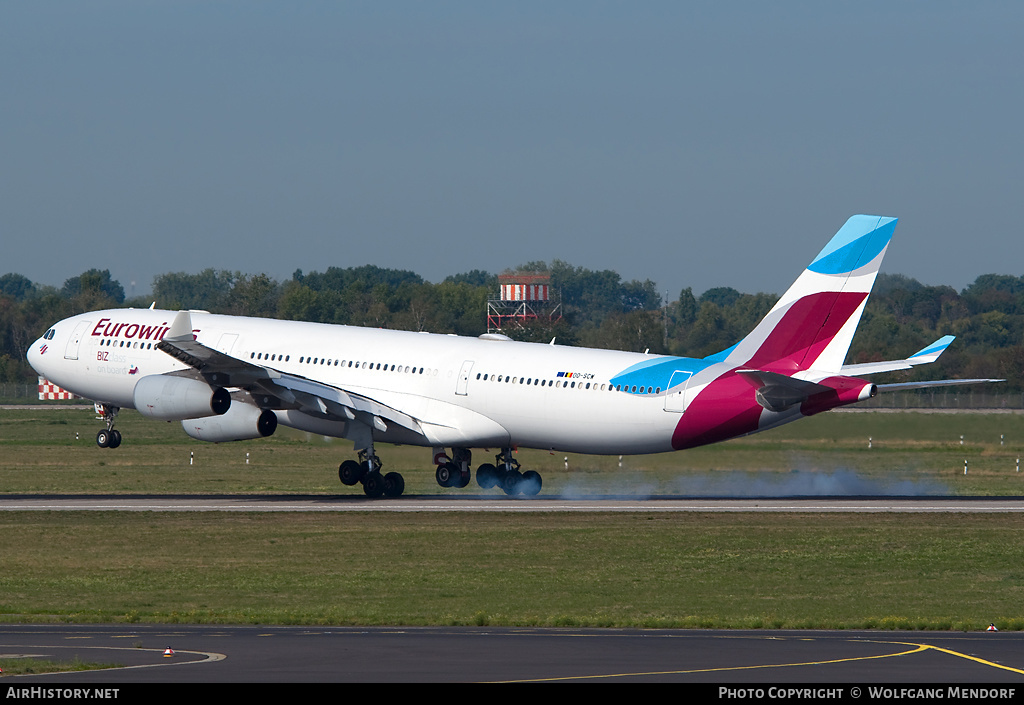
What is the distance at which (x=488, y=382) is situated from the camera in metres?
51.4

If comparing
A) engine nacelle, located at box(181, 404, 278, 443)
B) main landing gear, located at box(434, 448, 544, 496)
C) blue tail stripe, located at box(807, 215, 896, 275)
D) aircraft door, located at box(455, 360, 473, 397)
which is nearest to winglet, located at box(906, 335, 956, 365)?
blue tail stripe, located at box(807, 215, 896, 275)

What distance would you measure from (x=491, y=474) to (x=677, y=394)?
8960 mm

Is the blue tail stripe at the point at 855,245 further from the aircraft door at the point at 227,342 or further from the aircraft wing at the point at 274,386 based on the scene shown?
the aircraft door at the point at 227,342

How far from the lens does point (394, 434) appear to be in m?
52.4

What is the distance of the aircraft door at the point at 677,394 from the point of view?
1900 inches

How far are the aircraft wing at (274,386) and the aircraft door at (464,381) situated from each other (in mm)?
1886

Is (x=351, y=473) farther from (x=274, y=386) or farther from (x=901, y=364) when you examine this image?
(x=901, y=364)

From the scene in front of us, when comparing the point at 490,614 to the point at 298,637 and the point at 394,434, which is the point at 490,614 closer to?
the point at 298,637

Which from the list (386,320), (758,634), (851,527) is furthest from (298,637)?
(386,320)

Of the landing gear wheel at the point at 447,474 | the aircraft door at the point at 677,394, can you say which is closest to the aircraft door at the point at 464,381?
the landing gear wheel at the point at 447,474

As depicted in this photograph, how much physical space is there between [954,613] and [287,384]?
26895 millimetres

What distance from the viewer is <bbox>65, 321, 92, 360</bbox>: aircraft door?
57.7 meters

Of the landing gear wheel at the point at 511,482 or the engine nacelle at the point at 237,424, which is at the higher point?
the engine nacelle at the point at 237,424

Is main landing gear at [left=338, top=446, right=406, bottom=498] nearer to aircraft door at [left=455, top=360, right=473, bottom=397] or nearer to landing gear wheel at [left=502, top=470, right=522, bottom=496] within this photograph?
aircraft door at [left=455, top=360, right=473, bottom=397]
